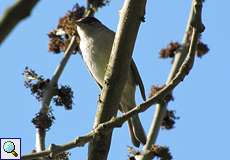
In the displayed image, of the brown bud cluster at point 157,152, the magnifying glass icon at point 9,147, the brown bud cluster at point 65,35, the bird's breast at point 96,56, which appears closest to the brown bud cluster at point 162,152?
the brown bud cluster at point 157,152

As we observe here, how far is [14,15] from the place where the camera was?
1.02m

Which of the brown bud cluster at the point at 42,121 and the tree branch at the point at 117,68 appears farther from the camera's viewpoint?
the brown bud cluster at the point at 42,121

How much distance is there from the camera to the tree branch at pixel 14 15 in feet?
3.34

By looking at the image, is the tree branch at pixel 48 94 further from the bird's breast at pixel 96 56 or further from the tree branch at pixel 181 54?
the bird's breast at pixel 96 56

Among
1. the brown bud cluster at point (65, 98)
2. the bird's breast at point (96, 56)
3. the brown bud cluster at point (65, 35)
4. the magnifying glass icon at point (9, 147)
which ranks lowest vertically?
the magnifying glass icon at point (9, 147)

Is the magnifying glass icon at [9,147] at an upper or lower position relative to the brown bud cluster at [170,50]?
lower

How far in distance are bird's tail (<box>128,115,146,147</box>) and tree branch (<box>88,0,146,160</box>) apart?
86.6 inches

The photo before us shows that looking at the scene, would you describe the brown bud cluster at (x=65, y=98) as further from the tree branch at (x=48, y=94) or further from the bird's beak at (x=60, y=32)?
the bird's beak at (x=60, y=32)

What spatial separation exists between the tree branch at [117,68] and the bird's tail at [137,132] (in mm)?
2201

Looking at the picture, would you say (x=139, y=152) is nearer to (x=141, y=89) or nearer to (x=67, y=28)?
(x=67, y=28)

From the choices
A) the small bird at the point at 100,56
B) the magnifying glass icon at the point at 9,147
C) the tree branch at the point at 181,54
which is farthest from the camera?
the small bird at the point at 100,56

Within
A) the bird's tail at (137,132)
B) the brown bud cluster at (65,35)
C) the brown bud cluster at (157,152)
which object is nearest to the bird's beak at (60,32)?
the brown bud cluster at (65,35)

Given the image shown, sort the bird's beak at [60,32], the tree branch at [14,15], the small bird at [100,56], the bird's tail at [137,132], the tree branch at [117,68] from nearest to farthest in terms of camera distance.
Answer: the tree branch at [14,15]
the tree branch at [117,68]
the bird's beak at [60,32]
the bird's tail at [137,132]
the small bird at [100,56]

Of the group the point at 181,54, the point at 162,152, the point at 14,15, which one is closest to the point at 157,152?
the point at 162,152
